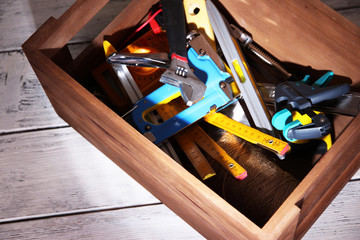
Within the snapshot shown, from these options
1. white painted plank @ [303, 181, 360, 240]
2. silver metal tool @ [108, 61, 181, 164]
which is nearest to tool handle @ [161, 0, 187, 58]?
silver metal tool @ [108, 61, 181, 164]

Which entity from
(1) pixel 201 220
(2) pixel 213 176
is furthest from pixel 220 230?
(2) pixel 213 176

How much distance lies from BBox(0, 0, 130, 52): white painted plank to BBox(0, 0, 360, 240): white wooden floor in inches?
5.2

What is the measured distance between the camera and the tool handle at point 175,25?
2.87 ft

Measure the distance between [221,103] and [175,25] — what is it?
181mm

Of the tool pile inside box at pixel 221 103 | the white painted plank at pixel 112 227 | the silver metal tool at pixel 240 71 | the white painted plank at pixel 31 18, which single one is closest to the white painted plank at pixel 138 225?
the white painted plank at pixel 112 227

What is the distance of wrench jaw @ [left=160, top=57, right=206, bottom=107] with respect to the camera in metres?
0.83

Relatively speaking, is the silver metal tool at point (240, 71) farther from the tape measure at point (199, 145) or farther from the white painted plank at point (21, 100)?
the white painted plank at point (21, 100)

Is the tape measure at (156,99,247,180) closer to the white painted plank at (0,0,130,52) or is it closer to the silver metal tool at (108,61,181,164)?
the silver metal tool at (108,61,181,164)

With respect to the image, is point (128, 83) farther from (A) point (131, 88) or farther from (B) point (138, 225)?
(B) point (138, 225)

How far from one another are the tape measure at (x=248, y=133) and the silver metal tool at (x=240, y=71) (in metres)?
0.03

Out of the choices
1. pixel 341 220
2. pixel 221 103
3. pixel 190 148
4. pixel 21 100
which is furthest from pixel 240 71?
pixel 21 100

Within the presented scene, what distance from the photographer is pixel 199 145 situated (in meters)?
0.91

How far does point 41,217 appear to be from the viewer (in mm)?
925

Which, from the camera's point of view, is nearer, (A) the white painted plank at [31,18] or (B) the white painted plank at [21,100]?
(B) the white painted plank at [21,100]
